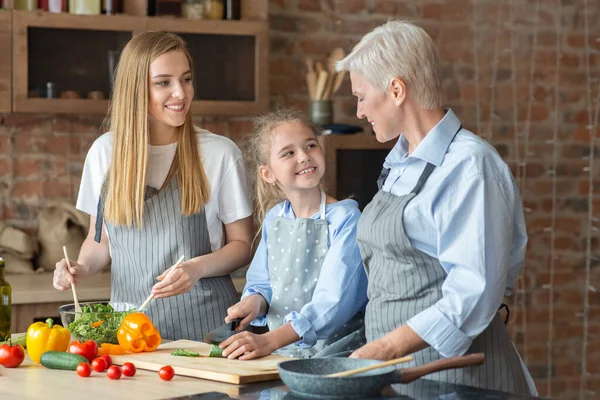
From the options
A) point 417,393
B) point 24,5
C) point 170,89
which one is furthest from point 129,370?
point 24,5

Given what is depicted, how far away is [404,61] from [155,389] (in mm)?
890

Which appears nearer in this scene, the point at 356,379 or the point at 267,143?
the point at 356,379

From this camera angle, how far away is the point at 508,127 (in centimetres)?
494

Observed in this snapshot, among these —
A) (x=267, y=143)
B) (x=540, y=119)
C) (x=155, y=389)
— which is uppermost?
(x=540, y=119)

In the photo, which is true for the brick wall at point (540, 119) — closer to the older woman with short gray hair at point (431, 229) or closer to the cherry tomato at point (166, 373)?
the older woman with short gray hair at point (431, 229)

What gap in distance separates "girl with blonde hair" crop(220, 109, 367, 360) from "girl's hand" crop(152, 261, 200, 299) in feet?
0.53

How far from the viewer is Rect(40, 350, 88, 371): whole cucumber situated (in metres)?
2.14

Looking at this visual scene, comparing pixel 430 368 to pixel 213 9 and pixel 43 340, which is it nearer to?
pixel 43 340

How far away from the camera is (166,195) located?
287 centimetres

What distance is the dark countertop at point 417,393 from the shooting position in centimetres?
181

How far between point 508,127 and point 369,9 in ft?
3.13

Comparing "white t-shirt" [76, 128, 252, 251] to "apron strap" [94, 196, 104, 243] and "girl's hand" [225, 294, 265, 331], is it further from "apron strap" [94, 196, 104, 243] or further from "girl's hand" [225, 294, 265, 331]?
"girl's hand" [225, 294, 265, 331]

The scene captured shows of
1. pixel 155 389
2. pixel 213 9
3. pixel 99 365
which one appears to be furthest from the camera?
pixel 213 9

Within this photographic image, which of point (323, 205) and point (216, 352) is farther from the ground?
point (323, 205)
